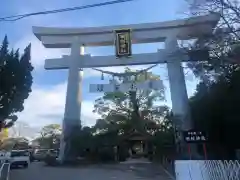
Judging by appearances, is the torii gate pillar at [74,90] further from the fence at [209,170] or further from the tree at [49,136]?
the tree at [49,136]

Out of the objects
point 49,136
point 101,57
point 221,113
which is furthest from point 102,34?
point 49,136

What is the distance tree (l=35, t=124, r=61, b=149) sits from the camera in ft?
198

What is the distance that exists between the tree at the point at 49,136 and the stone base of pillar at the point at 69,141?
33.1 metres

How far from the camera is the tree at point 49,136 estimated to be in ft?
198

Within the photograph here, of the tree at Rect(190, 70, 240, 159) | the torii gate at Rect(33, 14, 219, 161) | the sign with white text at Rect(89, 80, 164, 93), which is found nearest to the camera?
the tree at Rect(190, 70, 240, 159)

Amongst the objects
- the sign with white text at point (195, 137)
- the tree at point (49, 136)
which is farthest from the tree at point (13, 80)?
the tree at point (49, 136)

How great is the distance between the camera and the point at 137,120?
3272 cm

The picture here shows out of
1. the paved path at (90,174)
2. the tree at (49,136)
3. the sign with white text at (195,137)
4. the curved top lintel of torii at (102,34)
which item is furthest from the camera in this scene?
the tree at (49,136)

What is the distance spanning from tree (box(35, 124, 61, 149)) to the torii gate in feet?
116

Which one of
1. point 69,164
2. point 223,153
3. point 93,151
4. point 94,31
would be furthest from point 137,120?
point 223,153

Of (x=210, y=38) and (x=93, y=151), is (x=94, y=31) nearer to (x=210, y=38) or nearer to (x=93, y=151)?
(x=93, y=151)

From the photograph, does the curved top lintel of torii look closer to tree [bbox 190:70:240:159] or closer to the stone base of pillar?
tree [bbox 190:70:240:159]

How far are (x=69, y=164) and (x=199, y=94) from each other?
39.1 ft

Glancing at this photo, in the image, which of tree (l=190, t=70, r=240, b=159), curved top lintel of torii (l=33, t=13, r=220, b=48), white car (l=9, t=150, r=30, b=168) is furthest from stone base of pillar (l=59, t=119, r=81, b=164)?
tree (l=190, t=70, r=240, b=159)
